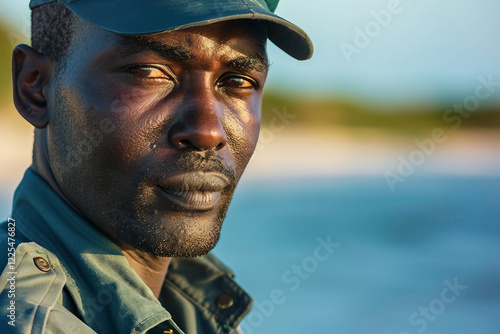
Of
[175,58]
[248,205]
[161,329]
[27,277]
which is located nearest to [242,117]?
[175,58]

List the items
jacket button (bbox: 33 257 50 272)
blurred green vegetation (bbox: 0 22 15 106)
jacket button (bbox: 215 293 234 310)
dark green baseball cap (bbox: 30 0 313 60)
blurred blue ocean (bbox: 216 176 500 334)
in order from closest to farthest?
1. jacket button (bbox: 33 257 50 272)
2. dark green baseball cap (bbox: 30 0 313 60)
3. jacket button (bbox: 215 293 234 310)
4. blurred blue ocean (bbox: 216 176 500 334)
5. blurred green vegetation (bbox: 0 22 15 106)

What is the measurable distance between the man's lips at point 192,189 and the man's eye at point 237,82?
284mm

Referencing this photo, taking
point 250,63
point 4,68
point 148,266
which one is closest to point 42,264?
point 148,266

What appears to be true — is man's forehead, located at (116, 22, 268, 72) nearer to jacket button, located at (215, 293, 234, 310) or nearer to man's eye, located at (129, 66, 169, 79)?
man's eye, located at (129, 66, 169, 79)

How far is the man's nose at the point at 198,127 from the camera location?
1.87 m

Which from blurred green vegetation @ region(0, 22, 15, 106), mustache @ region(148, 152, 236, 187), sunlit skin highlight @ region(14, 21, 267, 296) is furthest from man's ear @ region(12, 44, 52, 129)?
blurred green vegetation @ region(0, 22, 15, 106)

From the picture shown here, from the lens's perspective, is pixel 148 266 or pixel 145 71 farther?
pixel 148 266

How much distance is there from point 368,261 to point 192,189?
25.5ft

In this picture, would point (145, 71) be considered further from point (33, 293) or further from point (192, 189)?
point (33, 293)

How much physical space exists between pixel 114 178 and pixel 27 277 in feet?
1.29

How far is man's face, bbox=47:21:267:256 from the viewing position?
1.88m

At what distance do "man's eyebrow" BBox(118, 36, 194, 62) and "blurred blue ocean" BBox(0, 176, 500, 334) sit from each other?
14.4 ft

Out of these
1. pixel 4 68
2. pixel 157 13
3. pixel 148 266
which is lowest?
pixel 4 68

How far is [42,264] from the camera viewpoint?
1692 mm
